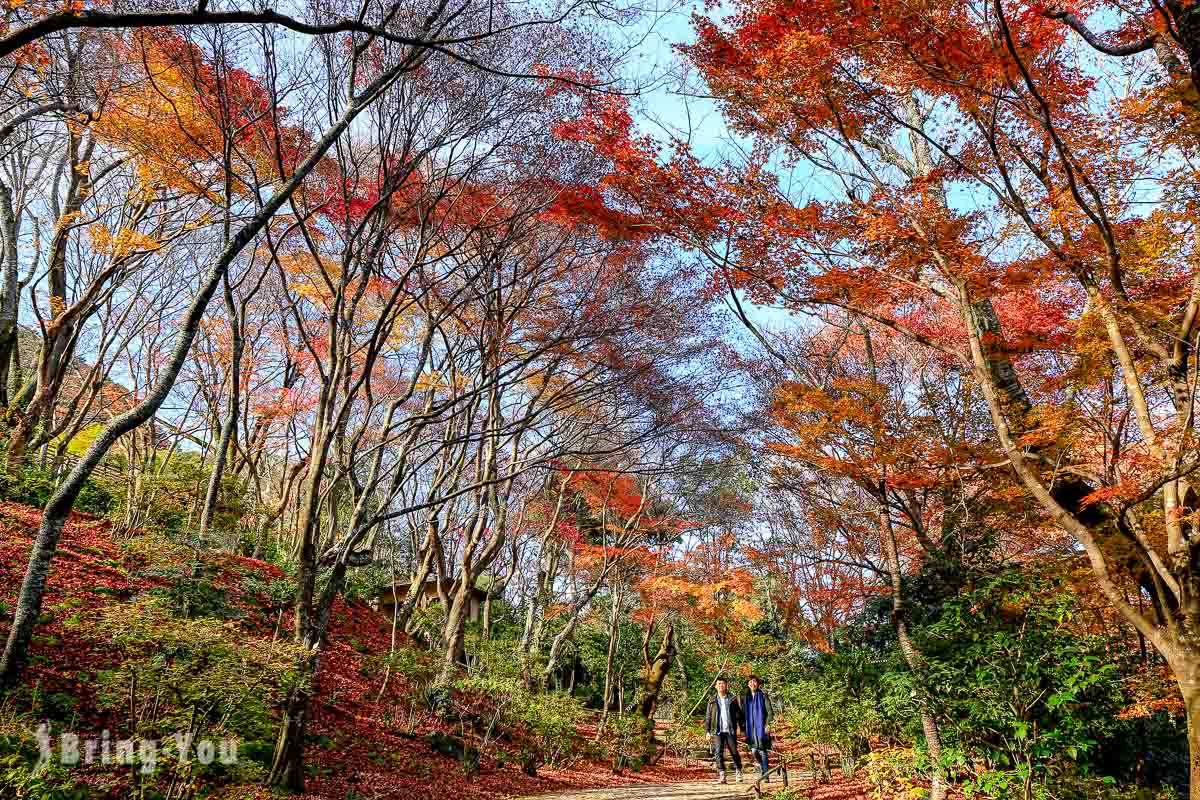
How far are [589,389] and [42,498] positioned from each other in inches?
321

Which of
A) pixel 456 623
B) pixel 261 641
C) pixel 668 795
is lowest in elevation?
pixel 668 795

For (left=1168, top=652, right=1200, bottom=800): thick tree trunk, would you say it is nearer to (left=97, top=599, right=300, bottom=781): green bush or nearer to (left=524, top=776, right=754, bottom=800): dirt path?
(left=524, top=776, right=754, bottom=800): dirt path

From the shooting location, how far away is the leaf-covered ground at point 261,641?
5.00 metres

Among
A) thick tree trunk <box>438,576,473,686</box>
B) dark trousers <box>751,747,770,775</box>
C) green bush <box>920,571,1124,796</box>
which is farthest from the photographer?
thick tree trunk <box>438,576,473,686</box>

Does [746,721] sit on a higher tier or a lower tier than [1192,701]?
lower

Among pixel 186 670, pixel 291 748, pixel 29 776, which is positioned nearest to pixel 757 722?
pixel 291 748

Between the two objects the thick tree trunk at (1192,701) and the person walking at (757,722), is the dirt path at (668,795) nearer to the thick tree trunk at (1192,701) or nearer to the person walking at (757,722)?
the person walking at (757,722)

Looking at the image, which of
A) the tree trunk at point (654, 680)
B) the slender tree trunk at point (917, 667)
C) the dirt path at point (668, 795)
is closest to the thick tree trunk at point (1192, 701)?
the slender tree trunk at point (917, 667)

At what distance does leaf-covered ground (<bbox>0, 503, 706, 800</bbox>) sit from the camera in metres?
5.00

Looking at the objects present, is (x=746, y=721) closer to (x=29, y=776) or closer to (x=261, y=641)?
(x=261, y=641)

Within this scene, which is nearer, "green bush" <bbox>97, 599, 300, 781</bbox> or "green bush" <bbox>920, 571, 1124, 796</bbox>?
"green bush" <bbox>97, 599, 300, 781</bbox>

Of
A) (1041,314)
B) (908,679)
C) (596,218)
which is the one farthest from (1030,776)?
(596,218)


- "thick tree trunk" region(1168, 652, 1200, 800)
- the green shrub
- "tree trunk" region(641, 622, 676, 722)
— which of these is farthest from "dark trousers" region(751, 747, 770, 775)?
"tree trunk" region(641, 622, 676, 722)

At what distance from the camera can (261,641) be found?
4.63 metres
